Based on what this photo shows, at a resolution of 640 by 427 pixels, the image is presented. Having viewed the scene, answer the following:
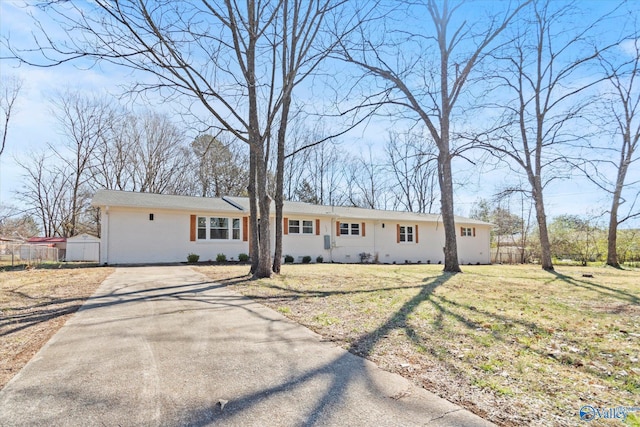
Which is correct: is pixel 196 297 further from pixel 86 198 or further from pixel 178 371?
pixel 86 198

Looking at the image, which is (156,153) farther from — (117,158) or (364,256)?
(364,256)

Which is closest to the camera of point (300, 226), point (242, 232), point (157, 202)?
point (157, 202)

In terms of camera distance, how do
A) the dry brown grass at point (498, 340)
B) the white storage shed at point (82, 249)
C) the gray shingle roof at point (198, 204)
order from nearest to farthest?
the dry brown grass at point (498, 340) < the gray shingle roof at point (198, 204) < the white storage shed at point (82, 249)

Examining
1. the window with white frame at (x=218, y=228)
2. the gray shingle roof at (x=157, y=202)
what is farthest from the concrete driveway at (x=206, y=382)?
the window with white frame at (x=218, y=228)

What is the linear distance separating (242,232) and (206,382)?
48.1 feet

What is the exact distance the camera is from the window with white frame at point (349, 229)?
19984 mm

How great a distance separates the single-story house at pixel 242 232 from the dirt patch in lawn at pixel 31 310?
17.3ft

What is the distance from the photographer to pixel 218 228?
16656mm

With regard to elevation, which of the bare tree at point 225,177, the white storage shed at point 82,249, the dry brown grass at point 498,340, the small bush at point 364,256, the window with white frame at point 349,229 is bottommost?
the small bush at point 364,256

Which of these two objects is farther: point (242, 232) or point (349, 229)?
point (349, 229)
